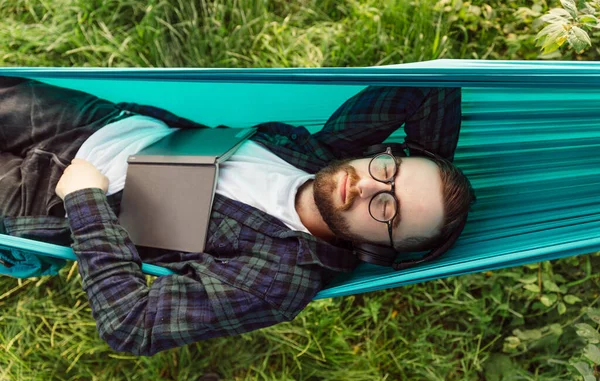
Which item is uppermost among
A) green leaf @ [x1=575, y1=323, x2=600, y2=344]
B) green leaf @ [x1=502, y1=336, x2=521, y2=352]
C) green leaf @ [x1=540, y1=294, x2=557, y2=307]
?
green leaf @ [x1=575, y1=323, x2=600, y2=344]

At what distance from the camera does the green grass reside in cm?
168

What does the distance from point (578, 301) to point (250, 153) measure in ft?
3.99

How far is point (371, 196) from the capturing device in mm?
1211

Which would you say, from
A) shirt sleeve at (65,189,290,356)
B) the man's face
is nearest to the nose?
the man's face

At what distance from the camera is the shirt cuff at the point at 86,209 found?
123 cm

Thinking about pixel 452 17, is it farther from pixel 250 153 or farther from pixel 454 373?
pixel 454 373

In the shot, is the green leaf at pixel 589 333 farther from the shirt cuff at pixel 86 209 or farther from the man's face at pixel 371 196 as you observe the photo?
the shirt cuff at pixel 86 209

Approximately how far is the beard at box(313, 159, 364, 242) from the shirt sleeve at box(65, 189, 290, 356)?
A: 273mm

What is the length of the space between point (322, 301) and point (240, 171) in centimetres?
64

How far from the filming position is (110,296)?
118cm

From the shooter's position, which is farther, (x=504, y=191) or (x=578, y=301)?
(x=578, y=301)

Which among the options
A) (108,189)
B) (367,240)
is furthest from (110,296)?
(367,240)

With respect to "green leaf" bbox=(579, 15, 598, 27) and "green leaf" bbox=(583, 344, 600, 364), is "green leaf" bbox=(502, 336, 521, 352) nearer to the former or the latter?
"green leaf" bbox=(583, 344, 600, 364)

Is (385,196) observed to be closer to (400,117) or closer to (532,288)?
(400,117)
